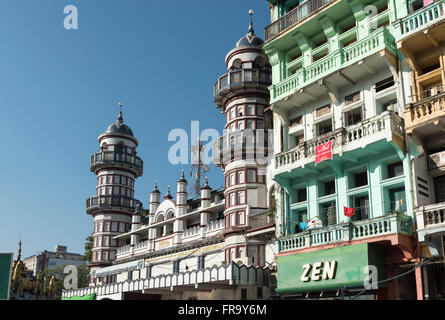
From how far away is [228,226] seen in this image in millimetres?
37188

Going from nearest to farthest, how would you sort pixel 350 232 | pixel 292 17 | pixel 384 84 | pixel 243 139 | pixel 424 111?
pixel 424 111 < pixel 350 232 < pixel 384 84 < pixel 292 17 < pixel 243 139

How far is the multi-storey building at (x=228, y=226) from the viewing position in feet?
109

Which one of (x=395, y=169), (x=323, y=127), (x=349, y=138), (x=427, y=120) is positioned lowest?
(x=395, y=169)

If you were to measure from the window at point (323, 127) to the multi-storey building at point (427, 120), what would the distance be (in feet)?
17.2

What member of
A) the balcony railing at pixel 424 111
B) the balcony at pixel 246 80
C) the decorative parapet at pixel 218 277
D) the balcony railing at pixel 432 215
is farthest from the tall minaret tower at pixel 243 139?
the balcony railing at pixel 424 111

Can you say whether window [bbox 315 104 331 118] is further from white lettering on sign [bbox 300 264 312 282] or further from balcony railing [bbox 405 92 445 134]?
white lettering on sign [bbox 300 264 312 282]

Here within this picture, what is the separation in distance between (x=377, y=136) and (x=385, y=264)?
5.82m

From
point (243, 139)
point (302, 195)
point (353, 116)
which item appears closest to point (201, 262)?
point (243, 139)

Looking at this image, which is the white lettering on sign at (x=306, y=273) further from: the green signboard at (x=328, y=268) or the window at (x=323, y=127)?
the window at (x=323, y=127)

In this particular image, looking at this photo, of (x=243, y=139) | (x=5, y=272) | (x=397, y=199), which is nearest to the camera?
(x=397, y=199)

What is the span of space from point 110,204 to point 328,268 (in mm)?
41647

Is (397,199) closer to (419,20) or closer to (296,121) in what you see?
(419,20)
